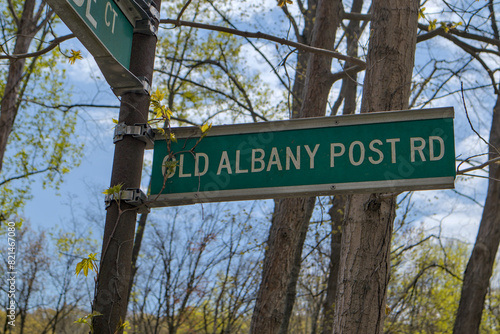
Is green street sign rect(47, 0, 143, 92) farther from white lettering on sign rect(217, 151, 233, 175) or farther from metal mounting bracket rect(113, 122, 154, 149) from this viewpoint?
white lettering on sign rect(217, 151, 233, 175)

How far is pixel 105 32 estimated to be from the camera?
2.21 metres

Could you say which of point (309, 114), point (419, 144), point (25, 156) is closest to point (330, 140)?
point (419, 144)

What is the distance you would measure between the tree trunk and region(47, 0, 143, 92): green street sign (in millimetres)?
4774

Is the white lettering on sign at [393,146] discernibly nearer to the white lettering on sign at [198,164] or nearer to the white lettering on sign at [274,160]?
the white lettering on sign at [274,160]

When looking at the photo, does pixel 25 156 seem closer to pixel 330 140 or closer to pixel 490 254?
pixel 490 254

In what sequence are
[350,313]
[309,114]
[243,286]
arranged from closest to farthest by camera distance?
[350,313]
[309,114]
[243,286]

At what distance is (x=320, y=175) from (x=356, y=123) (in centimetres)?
30

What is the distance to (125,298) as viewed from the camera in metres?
2.21

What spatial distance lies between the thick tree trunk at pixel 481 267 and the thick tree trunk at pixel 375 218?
282 inches

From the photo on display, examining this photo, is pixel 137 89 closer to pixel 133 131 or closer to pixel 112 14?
pixel 133 131

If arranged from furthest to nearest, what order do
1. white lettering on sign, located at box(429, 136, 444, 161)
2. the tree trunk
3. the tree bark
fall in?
1. the tree trunk
2. white lettering on sign, located at box(429, 136, 444, 161)
3. the tree bark

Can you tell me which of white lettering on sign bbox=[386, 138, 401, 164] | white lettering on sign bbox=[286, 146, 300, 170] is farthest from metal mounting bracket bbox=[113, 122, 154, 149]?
white lettering on sign bbox=[386, 138, 401, 164]

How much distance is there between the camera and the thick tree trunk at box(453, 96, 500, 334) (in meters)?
10.0

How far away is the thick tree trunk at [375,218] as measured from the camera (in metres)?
Result: 3.16
